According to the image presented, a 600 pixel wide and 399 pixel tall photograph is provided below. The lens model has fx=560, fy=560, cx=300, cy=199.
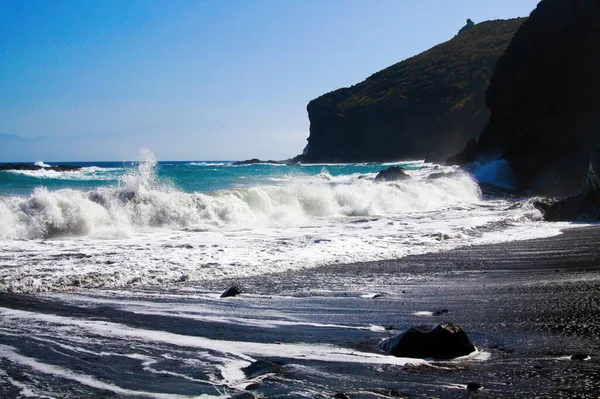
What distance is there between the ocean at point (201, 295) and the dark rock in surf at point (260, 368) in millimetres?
20

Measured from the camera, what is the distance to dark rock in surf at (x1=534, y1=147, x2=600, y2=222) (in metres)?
19.6

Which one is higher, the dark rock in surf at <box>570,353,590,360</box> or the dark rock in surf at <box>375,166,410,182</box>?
the dark rock in surf at <box>375,166,410,182</box>

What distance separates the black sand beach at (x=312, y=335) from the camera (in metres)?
4.43

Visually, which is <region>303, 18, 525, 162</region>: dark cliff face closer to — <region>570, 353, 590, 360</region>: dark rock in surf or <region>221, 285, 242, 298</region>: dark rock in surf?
<region>221, 285, 242, 298</region>: dark rock in surf

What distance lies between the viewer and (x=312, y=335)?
6016 mm

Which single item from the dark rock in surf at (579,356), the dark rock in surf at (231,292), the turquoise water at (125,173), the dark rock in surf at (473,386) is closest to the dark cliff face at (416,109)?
the turquoise water at (125,173)

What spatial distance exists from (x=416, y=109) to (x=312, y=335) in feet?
372

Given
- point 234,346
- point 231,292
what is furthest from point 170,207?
point 234,346

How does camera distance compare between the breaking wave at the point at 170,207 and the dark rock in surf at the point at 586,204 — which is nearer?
the breaking wave at the point at 170,207

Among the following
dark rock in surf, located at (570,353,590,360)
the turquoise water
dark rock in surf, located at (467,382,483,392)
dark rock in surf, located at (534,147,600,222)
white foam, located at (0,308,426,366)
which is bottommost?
white foam, located at (0,308,426,366)

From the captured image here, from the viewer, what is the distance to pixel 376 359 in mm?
5070

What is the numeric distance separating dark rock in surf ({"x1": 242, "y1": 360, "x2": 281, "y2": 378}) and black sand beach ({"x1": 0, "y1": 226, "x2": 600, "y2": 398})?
2 centimetres

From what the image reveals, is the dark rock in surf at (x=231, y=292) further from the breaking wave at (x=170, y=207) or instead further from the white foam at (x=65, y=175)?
the white foam at (x=65, y=175)

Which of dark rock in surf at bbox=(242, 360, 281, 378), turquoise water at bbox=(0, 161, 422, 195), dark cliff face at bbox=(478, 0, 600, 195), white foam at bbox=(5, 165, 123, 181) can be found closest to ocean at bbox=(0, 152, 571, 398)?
dark rock in surf at bbox=(242, 360, 281, 378)
